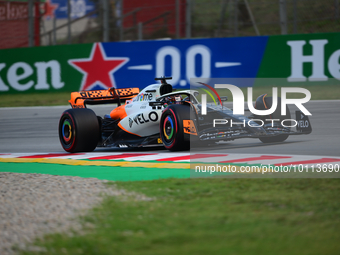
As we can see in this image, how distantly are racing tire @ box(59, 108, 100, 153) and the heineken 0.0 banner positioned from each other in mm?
6997

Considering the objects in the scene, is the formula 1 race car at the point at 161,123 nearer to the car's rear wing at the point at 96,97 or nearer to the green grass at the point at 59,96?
the car's rear wing at the point at 96,97

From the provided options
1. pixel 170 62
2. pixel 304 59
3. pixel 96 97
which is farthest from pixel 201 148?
pixel 170 62

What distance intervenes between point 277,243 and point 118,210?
1.42 metres

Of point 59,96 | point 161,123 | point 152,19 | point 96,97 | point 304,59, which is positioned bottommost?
point 161,123

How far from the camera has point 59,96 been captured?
16609 millimetres

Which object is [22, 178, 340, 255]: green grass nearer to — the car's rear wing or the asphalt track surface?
the asphalt track surface

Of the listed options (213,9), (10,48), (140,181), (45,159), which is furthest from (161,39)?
(140,181)

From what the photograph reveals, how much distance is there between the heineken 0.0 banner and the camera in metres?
13.9

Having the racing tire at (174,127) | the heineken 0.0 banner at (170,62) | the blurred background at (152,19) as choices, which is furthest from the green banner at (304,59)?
the racing tire at (174,127)

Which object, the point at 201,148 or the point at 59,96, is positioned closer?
the point at 201,148

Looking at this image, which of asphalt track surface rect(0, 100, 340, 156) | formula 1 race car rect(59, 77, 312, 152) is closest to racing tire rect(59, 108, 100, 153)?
formula 1 race car rect(59, 77, 312, 152)

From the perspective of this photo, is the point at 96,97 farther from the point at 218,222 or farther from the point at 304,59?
the point at 304,59

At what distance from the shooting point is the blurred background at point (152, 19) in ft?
49.0

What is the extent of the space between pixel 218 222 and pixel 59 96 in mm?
13719
